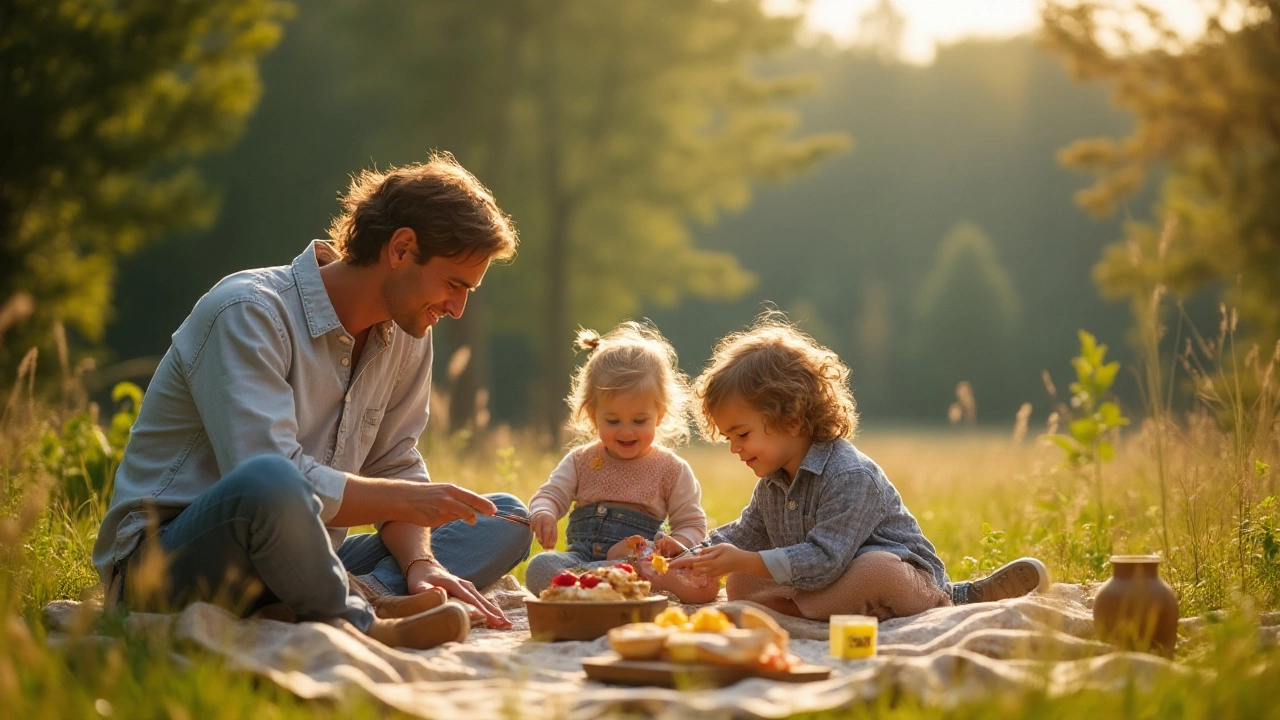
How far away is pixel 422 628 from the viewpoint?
3551 millimetres

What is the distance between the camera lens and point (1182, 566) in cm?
445

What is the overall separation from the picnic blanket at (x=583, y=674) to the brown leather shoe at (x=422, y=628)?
0.05 m

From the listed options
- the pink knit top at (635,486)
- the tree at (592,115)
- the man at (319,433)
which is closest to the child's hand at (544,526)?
the man at (319,433)

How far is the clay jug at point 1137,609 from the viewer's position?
3.39m

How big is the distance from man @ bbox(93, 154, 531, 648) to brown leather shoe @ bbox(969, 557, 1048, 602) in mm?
1778

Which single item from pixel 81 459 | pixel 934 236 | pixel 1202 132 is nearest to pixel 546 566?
pixel 81 459

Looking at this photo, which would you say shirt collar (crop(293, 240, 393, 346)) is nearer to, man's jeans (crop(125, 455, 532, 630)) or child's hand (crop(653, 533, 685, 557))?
man's jeans (crop(125, 455, 532, 630))

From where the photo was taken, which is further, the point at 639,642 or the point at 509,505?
the point at 509,505

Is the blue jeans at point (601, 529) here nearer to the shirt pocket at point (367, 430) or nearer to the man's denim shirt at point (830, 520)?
the man's denim shirt at point (830, 520)

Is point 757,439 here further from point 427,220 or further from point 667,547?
point 427,220

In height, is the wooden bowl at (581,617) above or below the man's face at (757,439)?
below

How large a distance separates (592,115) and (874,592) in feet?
48.2

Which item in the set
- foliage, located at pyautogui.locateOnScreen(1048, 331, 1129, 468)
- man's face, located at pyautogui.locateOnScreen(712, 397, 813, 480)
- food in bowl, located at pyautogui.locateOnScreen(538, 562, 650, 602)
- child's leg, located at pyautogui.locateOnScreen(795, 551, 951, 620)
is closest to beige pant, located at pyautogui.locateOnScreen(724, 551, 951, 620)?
child's leg, located at pyautogui.locateOnScreen(795, 551, 951, 620)

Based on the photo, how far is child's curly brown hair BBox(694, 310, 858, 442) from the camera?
429cm
